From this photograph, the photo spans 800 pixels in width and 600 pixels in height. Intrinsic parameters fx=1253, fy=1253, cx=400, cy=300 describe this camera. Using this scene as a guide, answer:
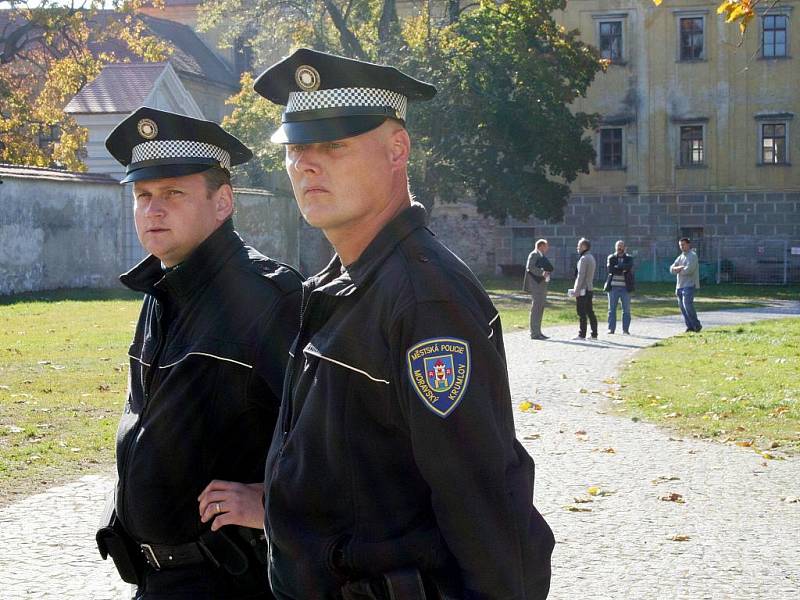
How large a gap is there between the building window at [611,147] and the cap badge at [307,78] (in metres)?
48.1

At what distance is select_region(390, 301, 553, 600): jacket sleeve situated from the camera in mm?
2561

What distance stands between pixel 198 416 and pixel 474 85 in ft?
129

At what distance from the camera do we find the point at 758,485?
912cm

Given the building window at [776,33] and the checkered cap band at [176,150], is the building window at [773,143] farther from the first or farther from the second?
the checkered cap band at [176,150]

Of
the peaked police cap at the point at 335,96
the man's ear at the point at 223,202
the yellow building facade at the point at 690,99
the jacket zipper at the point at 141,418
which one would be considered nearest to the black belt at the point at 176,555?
the jacket zipper at the point at 141,418

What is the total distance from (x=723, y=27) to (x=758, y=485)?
140 feet

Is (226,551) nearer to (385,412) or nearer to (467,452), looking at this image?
(385,412)

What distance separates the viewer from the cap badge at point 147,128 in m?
4.15

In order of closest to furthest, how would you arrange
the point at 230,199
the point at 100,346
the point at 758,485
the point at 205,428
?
the point at 205,428 < the point at 230,199 < the point at 758,485 < the point at 100,346

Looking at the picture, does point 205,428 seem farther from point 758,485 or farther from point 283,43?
point 283,43

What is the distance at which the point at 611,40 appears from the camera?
5028 cm

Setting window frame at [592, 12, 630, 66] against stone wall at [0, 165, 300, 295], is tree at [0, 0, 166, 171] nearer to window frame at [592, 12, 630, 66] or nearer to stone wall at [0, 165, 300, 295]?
stone wall at [0, 165, 300, 295]

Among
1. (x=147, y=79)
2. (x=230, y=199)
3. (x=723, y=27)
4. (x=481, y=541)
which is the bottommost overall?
(x=481, y=541)

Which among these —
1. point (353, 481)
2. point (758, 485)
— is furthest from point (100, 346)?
point (353, 481)
